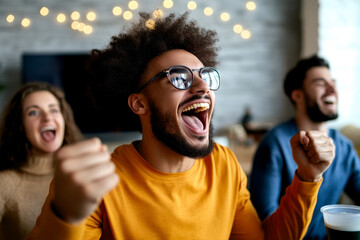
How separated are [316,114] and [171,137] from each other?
1255mm

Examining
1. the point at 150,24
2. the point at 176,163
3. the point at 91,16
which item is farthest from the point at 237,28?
the point at 176,163

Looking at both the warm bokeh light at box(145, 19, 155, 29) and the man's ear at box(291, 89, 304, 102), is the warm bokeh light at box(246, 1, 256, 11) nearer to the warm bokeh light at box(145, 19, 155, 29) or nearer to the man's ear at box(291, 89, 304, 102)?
the man's ear at box(291, 89, 304, 102)

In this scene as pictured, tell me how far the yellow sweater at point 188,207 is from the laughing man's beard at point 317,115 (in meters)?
0.98

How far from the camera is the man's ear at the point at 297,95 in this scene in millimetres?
2141

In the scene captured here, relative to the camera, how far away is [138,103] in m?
1.25

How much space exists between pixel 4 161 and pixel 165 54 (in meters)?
0.95

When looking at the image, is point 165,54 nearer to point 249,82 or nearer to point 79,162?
point 79,162

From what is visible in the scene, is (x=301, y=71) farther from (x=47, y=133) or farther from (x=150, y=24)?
(x=47, y=133)

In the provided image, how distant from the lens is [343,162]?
1.84m

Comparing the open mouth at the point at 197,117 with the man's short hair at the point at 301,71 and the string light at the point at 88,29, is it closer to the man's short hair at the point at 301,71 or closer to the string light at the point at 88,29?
the man's short hair at the point at 301,71

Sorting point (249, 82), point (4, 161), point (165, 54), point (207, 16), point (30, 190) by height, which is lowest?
point (30, 190)

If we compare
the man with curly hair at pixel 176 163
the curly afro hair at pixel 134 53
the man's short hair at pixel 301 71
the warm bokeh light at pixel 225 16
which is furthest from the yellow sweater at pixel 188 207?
the warm bokeh light at pixel 225 16

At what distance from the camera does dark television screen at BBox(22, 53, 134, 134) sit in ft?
14.0

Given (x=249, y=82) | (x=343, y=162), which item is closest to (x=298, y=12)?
(x=249, y=82)
